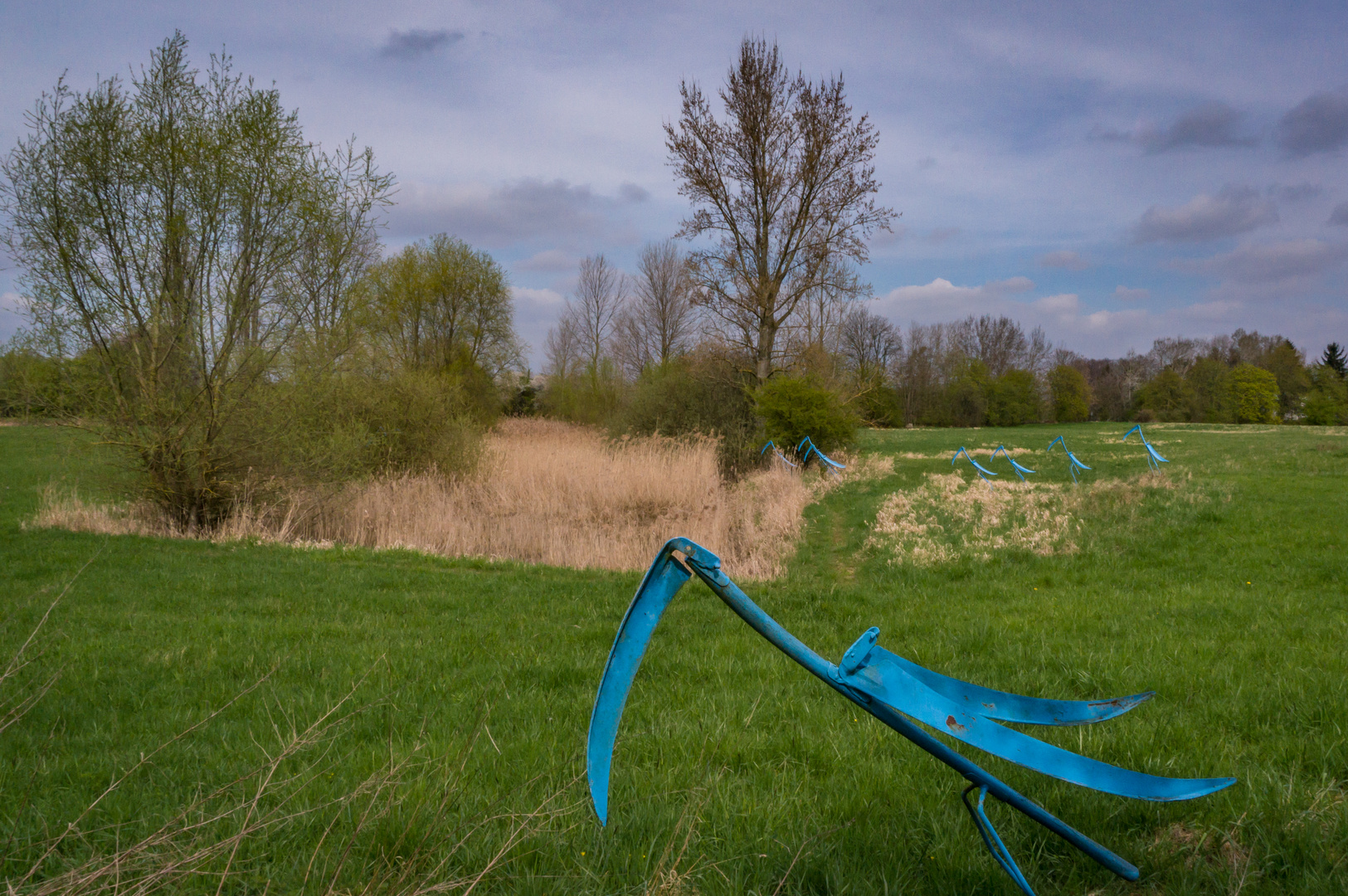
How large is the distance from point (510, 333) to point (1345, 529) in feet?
97.0

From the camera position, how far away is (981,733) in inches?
46.7

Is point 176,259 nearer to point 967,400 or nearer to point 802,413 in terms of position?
point 802,413

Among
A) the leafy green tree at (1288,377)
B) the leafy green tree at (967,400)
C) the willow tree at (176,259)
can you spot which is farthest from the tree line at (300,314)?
the leafy green tree at (1288,377)

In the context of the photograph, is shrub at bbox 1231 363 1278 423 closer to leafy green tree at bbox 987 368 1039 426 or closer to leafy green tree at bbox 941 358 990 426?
leafy green tree at bbox 987 368 1039 426

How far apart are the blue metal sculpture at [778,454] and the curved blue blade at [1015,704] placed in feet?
53.7

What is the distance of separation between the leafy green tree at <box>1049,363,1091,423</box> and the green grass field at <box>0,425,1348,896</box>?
58.2 metres

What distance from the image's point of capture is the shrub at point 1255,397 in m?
51.7

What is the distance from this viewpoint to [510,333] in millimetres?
32969

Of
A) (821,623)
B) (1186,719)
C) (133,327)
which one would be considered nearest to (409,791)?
(1186,719)

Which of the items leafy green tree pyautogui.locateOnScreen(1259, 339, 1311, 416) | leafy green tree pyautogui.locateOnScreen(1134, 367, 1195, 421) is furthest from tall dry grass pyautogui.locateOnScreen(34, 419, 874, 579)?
leafy green tree pyautogui.locateOnScreen(1259, 339, 1311, 416)

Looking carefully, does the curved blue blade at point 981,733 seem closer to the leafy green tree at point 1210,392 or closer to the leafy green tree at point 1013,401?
the leafy green tree at point 1013,401

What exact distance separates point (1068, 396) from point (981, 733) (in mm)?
67980

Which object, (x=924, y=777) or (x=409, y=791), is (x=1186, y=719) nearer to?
(x=924, y=777)

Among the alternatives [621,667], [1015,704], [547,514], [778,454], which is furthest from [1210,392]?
[621,667]
